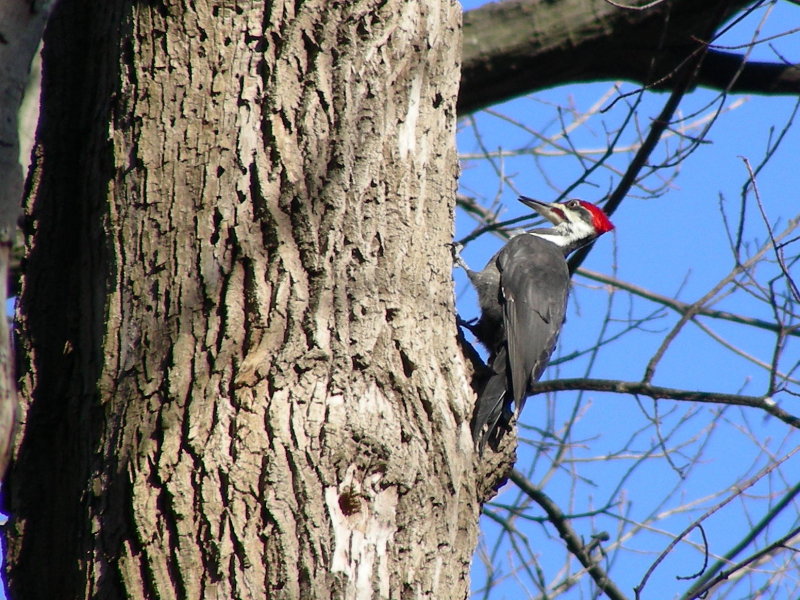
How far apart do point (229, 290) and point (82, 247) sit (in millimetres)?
471

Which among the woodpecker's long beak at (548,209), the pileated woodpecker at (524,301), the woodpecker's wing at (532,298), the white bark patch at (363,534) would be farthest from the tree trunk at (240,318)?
the woodpecker's long beak at (548,209)

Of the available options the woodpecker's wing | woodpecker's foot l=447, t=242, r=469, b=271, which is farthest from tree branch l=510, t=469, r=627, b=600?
woodpecker's foot l=447, t=242, r=469, b=271

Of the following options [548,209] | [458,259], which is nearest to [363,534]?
[458,259]

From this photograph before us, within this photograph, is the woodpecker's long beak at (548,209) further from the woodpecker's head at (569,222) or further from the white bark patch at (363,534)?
the white bark patch at (363,534)

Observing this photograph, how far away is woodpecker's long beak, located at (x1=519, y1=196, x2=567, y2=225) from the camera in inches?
209

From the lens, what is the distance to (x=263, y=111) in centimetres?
241

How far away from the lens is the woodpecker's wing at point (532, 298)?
392 centimetres

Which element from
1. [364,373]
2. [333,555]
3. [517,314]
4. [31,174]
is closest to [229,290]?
[364,373]

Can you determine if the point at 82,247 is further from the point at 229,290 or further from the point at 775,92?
the point at 775,92

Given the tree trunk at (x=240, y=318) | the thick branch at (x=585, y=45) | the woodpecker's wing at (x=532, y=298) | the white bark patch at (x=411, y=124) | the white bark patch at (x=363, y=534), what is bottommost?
the white bark patch at (x=363, y=534)

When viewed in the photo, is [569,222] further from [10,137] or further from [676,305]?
[10,137]

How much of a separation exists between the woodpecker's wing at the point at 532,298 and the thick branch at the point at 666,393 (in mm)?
160

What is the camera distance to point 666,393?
3623 mm

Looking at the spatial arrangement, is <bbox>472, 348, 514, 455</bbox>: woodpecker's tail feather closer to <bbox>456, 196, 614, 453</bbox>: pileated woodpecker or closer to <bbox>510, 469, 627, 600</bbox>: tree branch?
<bbox>456, 196, 614, 453</bbox>: pileated woodpecker
